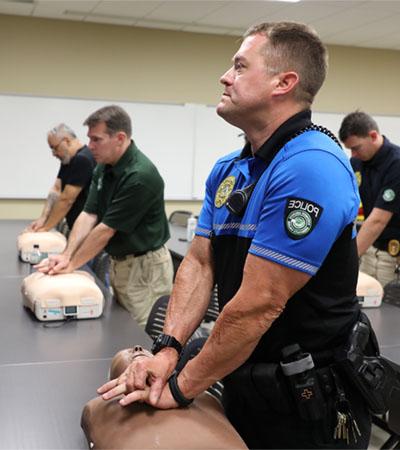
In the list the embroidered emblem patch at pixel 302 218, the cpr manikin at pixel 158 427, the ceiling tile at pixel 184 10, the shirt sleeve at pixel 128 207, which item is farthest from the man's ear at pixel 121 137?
the ceiling tile at pixel 184 10

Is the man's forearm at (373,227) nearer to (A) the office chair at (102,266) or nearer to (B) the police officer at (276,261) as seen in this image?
(A) the office chair at (102,266)

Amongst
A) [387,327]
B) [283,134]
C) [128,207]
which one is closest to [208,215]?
[283,134]

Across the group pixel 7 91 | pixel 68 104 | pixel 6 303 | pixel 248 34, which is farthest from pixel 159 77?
pixel 248 34

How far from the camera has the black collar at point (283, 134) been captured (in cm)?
127

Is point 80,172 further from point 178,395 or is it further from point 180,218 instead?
point 178,395

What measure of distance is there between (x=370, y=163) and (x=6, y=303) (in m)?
2.36

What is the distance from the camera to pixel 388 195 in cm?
329

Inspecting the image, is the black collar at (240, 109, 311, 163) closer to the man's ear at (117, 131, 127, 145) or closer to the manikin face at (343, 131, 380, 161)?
the man's ear at (117, 131, 127, 145)

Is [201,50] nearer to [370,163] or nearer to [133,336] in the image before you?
[370,163]

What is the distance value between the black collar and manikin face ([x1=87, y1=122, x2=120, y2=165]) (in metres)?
1.64

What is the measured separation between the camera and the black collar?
127 cm

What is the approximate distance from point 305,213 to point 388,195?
7.78 ft

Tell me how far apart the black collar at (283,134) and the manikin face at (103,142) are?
64.6 inches

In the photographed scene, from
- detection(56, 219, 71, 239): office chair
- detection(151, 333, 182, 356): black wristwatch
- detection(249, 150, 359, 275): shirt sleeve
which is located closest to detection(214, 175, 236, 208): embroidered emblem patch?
detection(249, 150, 359, 275): shirt sleeve
